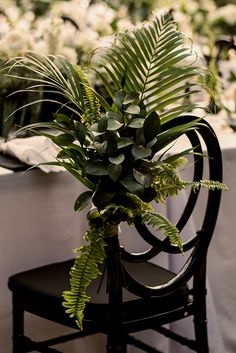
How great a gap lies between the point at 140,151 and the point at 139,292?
407mm

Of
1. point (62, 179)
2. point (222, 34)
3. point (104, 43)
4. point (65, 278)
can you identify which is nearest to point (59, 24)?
point (104, 43)

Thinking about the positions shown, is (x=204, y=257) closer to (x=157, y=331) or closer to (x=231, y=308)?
(x=157, y=331)

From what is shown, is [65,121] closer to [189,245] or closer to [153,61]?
[153,61]

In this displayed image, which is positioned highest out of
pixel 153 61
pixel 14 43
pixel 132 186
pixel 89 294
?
pixel 14 43

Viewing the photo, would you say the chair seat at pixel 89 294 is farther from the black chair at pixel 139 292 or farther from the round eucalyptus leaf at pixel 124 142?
the round eucalyptus leaf at pixel 124 142

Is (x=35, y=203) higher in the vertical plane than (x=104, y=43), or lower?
lower

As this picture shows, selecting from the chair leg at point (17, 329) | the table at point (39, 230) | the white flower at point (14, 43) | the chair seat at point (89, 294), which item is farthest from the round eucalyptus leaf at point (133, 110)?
the white flower at point (14, 43)

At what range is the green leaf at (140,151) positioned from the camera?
1437 millimetres

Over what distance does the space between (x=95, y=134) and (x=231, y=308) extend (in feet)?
3.94

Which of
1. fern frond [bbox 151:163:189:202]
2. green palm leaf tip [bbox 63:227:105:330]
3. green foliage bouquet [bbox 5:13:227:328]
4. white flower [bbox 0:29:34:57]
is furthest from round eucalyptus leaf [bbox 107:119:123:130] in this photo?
white flower [bbox 0:29:34:57]

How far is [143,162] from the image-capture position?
1.46m

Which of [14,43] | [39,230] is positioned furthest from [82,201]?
[14,43]

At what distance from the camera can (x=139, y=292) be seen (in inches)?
68.0

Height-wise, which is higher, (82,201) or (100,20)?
(100,20)
